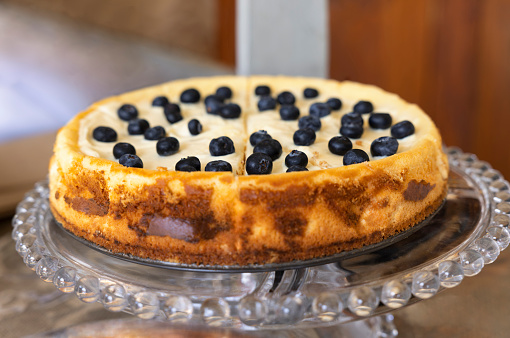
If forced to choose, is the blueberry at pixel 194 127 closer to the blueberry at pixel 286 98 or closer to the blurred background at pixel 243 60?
the blueberry at pixel 286 98

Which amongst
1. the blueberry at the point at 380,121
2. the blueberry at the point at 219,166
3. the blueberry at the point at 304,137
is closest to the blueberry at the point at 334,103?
the blueberry at the point at 380,121

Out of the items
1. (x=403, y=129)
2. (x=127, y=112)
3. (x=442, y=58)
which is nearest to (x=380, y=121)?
(x=403, y=129)

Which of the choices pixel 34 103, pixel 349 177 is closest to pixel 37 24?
pixel 34 103

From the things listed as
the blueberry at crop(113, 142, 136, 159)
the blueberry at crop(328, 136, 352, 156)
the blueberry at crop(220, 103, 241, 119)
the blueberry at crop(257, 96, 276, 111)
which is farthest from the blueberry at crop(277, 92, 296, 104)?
the blueberry at crop(113, 142, 136, 159)

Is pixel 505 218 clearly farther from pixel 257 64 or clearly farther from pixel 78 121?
pixel 257 64

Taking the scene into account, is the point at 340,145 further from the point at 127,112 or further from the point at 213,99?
the point at 127,112

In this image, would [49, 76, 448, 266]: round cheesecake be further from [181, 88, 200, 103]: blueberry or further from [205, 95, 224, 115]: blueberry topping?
[181, 88, 200, 103]: blueberry
